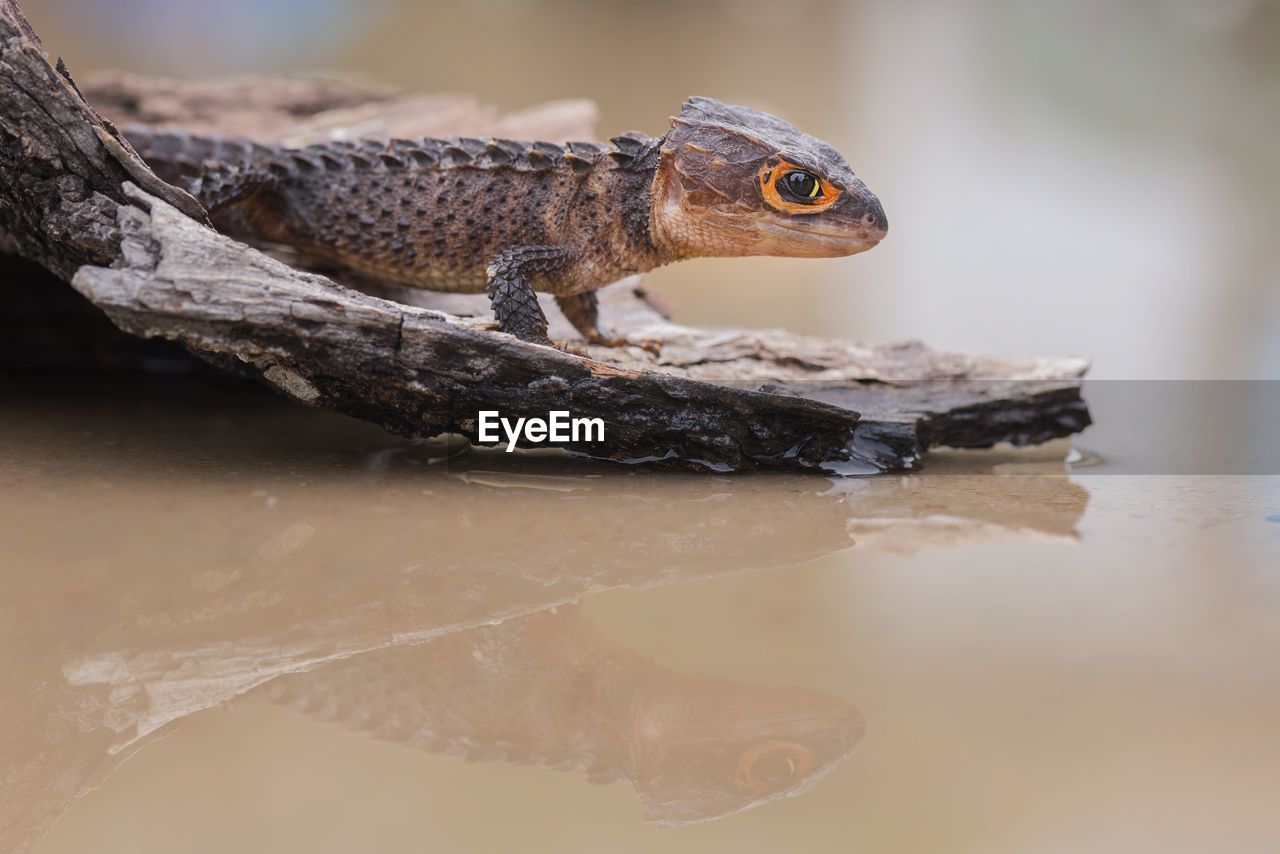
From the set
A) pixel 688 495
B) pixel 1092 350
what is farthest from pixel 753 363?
pixel 1092 350

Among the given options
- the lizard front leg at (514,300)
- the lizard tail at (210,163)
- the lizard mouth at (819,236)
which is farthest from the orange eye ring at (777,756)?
the lizard tail at (210,163)

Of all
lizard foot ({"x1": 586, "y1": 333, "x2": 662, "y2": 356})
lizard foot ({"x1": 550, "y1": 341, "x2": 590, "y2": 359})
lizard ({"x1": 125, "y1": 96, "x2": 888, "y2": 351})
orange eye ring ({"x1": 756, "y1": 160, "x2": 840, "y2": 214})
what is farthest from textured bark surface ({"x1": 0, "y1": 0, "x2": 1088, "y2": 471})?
orange eye ring ({"x1": 756, "y1": 160, "x2": 840, "y2": 214})

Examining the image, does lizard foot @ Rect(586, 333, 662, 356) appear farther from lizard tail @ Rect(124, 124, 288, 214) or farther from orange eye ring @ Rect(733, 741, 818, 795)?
orange eye ring @ Rect(733, 741, 818, 795)

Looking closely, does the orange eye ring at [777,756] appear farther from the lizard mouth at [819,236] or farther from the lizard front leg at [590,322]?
the lizard front leg at [590,322]

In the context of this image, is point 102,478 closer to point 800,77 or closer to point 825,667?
point 825,667

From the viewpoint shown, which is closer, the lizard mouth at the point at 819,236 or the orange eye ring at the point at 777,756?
the orange eye ring at the point at 777,756

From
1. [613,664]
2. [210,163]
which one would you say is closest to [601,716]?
[613,664]

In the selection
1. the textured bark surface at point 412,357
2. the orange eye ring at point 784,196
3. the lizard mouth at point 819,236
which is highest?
the orange eye ring at point 784,196

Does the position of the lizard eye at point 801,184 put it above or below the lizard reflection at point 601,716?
above
